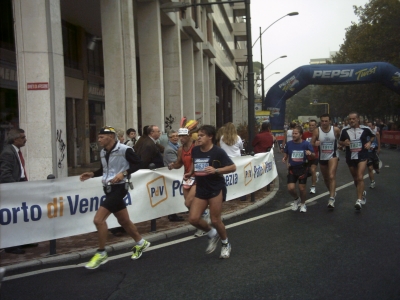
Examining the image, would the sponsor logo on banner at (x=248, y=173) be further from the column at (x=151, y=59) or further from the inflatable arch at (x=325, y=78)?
the inflatable arch at (x=325, y=78)

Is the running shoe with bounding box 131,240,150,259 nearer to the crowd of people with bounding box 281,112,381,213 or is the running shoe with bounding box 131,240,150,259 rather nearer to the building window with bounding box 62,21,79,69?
the crowd of people with bounding box 281,112,381,213

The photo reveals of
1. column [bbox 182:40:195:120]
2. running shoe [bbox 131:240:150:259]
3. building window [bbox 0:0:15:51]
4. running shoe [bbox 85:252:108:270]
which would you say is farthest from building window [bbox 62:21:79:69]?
running shoe [bbox 85:252:108:270]

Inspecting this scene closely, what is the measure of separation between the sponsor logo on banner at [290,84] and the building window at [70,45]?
9.50m

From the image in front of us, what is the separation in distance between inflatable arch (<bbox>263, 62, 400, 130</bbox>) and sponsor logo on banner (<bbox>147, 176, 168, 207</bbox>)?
49.9ft

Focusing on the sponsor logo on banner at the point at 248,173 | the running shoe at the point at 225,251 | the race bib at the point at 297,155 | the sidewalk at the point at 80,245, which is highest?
the race bib at the point at 297,155

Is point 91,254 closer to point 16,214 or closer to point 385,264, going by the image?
point 16,214

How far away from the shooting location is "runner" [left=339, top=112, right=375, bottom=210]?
968 cm

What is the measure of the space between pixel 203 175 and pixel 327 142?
475cm

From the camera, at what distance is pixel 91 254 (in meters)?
6.75

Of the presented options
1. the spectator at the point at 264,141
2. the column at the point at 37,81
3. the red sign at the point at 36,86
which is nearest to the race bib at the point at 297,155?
the spectator at the point at 264,141

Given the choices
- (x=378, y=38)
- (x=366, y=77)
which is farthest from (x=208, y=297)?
(x=378, y=38)

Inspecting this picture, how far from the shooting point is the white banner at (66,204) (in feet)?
20.9

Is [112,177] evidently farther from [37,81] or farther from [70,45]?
[70,45]

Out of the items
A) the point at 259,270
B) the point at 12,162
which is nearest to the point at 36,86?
the point at 12,162
